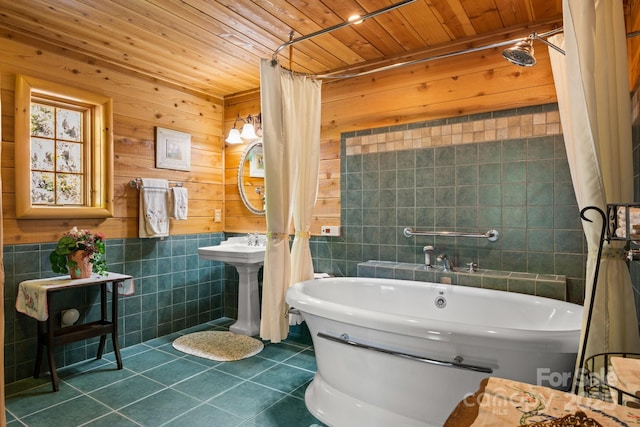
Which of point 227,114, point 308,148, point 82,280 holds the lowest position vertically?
point 82,280

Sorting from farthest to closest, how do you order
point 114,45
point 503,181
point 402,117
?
point 402,117 < point 114,45 < point 503,181

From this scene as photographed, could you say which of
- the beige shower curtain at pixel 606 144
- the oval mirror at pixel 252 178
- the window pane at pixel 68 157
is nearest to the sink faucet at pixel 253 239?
the oval mirror at pixel 252 178

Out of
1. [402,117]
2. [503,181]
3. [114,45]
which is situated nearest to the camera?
[503,181]

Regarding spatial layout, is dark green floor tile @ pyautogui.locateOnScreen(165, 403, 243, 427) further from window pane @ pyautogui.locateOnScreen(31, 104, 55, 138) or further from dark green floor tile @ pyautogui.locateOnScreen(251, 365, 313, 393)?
window pane @ pyautogui.locateOnScreen(31, 104, 55, 138)

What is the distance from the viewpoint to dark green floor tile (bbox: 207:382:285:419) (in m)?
2.30

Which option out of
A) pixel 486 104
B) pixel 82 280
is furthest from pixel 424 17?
pixel 82 280

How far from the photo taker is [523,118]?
2.68 m

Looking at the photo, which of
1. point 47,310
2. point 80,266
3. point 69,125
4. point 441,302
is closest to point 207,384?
point 47,310

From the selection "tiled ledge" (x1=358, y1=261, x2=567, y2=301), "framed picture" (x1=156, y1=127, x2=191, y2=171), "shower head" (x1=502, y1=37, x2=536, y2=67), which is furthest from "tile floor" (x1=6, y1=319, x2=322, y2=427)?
"shower head" (x1=502, y1=37, x2=536, y2=67)

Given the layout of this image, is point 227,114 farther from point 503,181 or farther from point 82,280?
point 503,181

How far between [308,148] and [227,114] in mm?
1798

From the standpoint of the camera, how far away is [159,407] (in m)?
2.33

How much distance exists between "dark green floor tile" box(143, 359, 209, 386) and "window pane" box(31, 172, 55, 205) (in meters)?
1.55

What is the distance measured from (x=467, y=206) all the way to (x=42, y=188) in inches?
129
